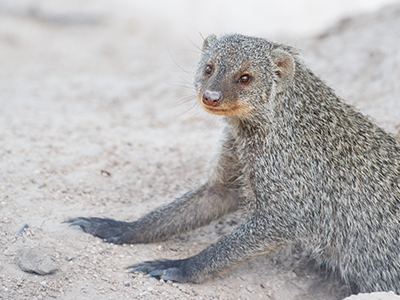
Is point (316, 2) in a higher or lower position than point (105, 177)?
higher

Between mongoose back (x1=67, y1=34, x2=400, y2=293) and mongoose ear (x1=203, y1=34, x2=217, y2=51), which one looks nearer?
mongoose back (x1=67, y1=34, x2=400, y2=293)

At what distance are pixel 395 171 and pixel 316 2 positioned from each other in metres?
8.87

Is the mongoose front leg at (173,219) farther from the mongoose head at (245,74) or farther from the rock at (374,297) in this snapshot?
the rock at (374,297)

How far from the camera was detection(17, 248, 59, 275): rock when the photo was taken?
272cm

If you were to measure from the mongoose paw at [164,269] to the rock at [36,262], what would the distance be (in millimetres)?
556

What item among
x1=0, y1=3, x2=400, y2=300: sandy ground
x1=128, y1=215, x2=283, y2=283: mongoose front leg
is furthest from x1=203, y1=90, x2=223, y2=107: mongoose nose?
x1=128, y1=215, x2=283, y2=283: mongoose front leg

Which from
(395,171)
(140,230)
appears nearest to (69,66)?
(140,230)

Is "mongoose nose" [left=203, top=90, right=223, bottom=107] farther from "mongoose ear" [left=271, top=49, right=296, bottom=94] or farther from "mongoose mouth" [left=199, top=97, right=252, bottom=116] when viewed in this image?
"mongoose ear" [left=271, top=49, right=296, bottom=94]

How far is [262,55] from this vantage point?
310 cm

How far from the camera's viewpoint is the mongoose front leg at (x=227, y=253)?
3045 mm

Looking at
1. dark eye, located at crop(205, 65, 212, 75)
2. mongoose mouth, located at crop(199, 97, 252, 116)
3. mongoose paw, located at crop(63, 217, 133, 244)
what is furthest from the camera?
mongoose paw, located at crop(63, 217, 133, 244)

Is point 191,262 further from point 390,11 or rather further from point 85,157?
point 390,11

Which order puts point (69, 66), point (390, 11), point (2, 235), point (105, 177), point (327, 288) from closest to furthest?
point (2, 235) → point (327, 288) → point (105, 177) → point (390, 11) → point (69, 66)

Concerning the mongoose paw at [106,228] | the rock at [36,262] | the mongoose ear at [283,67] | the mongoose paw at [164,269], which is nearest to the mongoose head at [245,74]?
the mongoose ear at [283,67]
